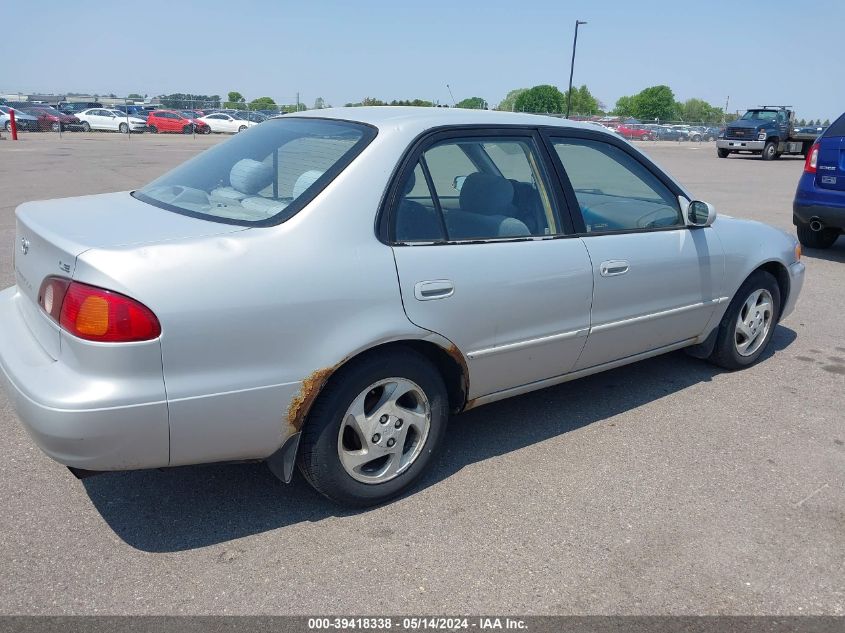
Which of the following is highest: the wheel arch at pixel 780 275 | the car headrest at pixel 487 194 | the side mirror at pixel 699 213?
the car headrest at pixel 487 194

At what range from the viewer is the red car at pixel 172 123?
135 feet

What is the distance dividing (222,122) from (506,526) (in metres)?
42.0

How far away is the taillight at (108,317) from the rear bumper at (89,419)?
0.45 ft

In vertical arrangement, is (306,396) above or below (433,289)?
below

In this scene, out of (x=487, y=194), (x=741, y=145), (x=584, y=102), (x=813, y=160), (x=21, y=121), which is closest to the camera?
(x=487, y=194)

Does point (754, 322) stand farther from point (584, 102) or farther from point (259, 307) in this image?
point (584, 102)

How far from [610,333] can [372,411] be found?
57.1 inches

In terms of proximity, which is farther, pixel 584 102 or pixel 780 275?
pixel 584 102

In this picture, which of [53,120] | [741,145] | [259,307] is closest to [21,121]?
[53,120]

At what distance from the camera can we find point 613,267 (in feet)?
12.4

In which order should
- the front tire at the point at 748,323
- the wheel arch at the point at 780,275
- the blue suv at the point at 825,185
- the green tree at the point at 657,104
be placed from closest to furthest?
the front tire at the point at 748,323 → the wheel arch at the point at 780,275 → the blue suv at the point at 825,185 → the green tree at the point at 657,104

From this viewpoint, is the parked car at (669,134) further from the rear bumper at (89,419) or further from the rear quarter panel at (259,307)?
the rear bumper at (89,419)

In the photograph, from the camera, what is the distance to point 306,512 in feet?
10.4

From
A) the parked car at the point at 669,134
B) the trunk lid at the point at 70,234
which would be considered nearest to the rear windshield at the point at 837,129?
the trunk lid at the point at 70,234
